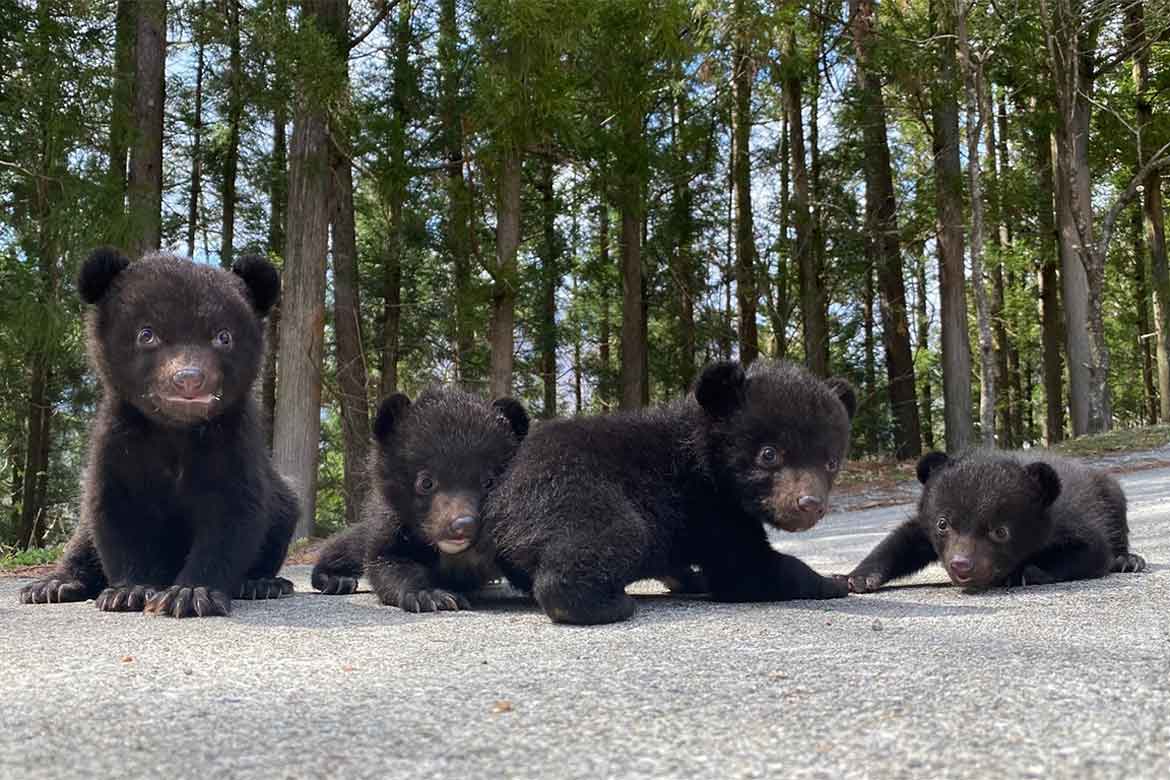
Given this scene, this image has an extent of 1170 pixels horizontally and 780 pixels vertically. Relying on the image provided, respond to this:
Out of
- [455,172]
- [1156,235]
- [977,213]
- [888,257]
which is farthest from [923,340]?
[455,172]

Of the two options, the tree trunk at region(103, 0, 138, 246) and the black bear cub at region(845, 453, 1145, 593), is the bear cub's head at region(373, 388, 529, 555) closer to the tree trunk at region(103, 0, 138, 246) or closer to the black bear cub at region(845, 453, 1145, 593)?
the black bear cub at region(845, 453, 1145, 593)

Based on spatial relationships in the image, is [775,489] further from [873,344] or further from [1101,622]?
[873,344]

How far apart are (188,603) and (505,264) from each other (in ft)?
34.6

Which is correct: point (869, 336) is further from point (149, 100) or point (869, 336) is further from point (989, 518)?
point (989, 518)

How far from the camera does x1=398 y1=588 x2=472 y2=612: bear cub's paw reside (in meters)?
4.80

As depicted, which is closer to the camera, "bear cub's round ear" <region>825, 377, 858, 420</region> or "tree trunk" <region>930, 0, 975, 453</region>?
"bear cub's round ear" <region>825, 377, 858, 420</region>

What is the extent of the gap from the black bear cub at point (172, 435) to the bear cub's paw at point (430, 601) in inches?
31.6

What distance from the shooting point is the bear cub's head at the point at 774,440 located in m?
4.75

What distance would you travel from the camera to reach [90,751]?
202cm

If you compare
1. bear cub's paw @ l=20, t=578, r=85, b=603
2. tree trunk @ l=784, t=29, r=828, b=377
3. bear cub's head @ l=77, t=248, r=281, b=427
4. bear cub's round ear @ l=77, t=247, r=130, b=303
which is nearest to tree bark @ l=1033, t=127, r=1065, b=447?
tree trunk @ l=784, t=29, r=828, b=377

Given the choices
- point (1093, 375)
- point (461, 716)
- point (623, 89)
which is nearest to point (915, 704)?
point (461, 716)

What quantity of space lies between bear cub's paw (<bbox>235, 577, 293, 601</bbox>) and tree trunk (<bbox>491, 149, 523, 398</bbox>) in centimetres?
872

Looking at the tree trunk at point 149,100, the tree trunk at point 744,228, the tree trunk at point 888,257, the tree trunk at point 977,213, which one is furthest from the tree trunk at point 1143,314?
the tree trunk at point 149,100

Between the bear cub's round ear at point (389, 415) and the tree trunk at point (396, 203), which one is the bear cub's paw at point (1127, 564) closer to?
the bear cub's round ear at point (389, 415)
